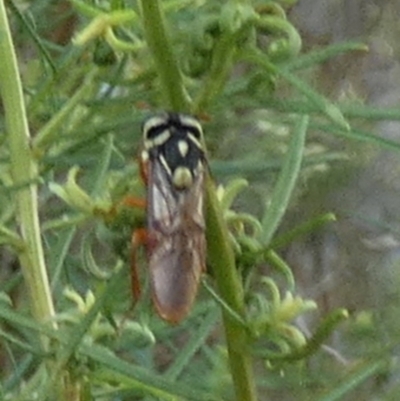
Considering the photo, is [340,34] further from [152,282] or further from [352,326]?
[152,282]

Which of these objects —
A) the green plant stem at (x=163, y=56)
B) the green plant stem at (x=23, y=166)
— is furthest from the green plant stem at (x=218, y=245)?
the green plant stem at (x=23, y=166)

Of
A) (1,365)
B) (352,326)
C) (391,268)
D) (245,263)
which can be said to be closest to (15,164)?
(245,263)

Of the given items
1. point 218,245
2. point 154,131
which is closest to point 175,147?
point 154,131

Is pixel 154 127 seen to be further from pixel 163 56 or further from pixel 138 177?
pixel 163 56

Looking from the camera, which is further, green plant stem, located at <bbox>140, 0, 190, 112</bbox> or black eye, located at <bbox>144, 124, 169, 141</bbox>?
black eye, located at <bbox>144, 124, 169, 141</bbox>

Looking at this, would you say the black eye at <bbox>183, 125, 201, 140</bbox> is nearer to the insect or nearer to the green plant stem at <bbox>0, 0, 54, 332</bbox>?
the insect

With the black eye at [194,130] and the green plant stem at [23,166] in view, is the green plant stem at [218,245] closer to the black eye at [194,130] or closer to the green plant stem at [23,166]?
the black eye at [194,130]

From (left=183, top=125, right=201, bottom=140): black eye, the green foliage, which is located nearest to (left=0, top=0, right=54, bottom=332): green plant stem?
the green foliage
